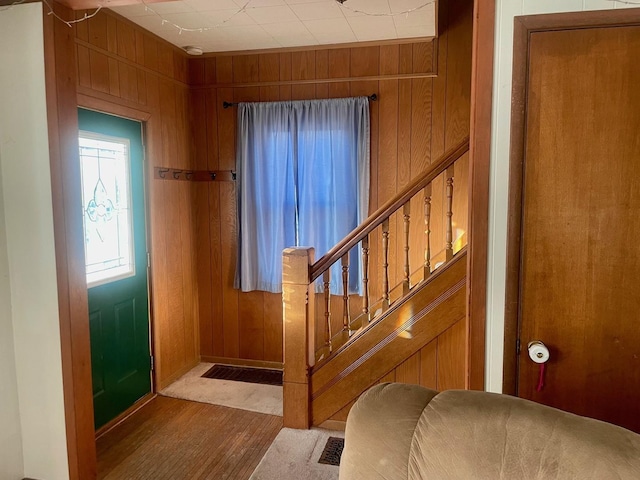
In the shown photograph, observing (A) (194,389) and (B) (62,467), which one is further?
(A) (194,389)

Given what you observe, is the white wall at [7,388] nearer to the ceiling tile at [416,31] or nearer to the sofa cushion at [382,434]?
the sofa cushion at [382,434]

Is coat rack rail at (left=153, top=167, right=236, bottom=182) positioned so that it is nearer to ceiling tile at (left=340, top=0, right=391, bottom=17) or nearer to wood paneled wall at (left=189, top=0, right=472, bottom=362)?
wood paneled wall at (left=189, top=0, right=472, bottom=362)

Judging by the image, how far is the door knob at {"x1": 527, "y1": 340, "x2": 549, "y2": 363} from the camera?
162 cm

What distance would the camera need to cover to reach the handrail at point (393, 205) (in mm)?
2571

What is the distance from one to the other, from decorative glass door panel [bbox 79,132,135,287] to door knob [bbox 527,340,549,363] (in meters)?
2.53

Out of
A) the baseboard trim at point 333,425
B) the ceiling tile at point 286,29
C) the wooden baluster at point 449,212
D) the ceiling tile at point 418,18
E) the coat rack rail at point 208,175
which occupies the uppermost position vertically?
the ceiling tile at point 286,29

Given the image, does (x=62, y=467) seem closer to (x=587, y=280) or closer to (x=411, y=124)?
(x=587, y=280)

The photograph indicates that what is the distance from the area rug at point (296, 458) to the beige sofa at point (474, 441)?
4.67ft

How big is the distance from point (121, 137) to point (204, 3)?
1.04 metres

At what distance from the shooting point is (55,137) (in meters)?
2.11

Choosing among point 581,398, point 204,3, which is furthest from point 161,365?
point 581,398

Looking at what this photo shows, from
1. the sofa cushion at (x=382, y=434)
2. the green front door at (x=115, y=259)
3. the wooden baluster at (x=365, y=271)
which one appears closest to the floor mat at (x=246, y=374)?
the green front door at (x=115, y=259)

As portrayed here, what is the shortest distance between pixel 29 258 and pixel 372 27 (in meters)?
2.62

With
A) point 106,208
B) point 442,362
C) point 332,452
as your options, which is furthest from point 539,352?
point 106,208
